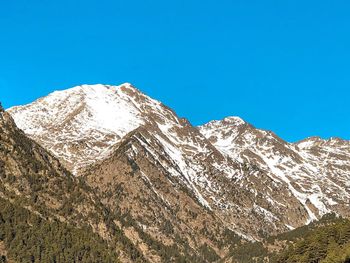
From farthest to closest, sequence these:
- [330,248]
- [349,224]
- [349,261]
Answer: [349,224]
[330,248]
[349,261]

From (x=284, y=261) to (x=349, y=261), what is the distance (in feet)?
200

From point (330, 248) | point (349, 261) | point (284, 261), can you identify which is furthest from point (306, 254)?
point (349, 261)

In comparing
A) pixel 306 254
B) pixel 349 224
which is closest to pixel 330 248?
pixel 306 254

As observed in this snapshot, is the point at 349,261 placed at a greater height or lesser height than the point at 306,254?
lesser

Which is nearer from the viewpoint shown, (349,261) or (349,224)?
(349,261)

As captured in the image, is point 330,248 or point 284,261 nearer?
point 330,248

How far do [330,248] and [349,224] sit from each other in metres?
21.6

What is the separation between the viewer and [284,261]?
197125 mm

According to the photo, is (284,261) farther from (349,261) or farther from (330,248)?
(349,261)

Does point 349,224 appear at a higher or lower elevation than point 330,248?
higher

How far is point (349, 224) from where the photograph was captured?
187 m

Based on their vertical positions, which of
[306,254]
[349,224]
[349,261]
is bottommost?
[349,261]

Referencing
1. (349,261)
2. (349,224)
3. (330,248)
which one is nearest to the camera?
(349,261)

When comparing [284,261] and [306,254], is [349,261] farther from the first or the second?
[284,261]
